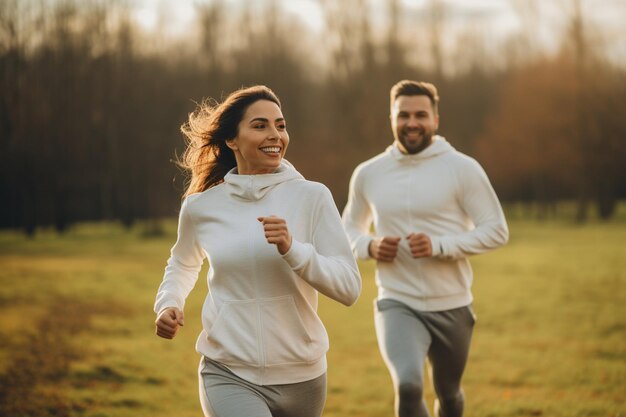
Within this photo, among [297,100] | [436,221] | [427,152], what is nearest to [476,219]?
[436,221]

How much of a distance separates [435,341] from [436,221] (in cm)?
83

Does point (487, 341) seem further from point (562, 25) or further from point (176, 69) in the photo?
point (176, 69)

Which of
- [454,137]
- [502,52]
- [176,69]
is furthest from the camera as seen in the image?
[502,52]

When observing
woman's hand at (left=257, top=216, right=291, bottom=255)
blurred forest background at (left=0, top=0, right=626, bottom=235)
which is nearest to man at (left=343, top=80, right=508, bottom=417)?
woman's hand at (left=257, top=216, right=291, bottom=255)

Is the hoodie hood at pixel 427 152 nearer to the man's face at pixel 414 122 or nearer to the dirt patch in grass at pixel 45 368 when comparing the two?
the man's face at pixel 414 122

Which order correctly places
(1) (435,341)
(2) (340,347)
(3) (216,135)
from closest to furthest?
(3) (216,135)
(1) (435,341)
(2) (340,347)

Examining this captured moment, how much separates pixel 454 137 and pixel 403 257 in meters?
56.7

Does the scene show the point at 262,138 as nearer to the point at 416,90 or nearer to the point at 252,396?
the point at 252,396

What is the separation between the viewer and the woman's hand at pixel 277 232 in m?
3.20

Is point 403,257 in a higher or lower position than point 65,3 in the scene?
lower

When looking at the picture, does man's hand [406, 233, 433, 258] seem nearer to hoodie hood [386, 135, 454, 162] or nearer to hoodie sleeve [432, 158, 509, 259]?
hoodie sleeve [432, 158, 509, 259]

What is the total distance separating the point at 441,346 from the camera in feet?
17.6

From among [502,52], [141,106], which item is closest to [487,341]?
[141,106]

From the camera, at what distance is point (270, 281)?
3516 mm
